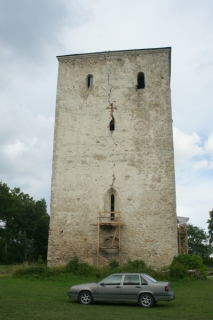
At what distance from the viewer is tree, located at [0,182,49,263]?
4207 cm

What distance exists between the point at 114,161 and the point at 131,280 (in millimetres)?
11370

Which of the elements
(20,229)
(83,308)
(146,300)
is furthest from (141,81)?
(20,229)

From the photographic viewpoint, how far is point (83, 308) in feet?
31.0

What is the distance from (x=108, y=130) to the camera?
2186 centimetres

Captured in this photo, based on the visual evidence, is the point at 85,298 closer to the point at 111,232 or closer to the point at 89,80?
the point at 111,232

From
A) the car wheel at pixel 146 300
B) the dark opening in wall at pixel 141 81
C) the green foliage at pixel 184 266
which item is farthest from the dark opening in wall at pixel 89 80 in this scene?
the car wheel at pixel 146 300

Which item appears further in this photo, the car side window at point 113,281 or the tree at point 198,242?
the tree at point 198,242

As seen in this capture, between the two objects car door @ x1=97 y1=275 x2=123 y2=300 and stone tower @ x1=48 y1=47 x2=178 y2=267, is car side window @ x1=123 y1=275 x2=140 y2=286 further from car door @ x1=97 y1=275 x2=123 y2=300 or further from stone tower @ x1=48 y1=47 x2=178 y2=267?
stone tower @ x1=48 y1=47 x2=178 y2=267

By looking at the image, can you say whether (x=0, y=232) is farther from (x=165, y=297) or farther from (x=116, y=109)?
(x=165, y=297)

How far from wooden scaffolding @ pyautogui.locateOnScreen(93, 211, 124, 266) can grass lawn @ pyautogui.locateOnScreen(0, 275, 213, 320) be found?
6.41 m

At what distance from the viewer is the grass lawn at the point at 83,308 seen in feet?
26.9

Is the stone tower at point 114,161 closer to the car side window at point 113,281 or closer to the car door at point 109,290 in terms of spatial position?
the car side window at point 113,281

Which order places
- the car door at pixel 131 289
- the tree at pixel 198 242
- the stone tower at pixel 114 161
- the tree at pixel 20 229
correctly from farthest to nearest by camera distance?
the tree at pixel 198 242 → the tree at pixel 20 229 → the stone tower at pixel 114 161 → the car door at pixel 131 289

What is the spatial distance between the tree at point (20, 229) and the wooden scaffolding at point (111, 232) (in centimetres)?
2337
